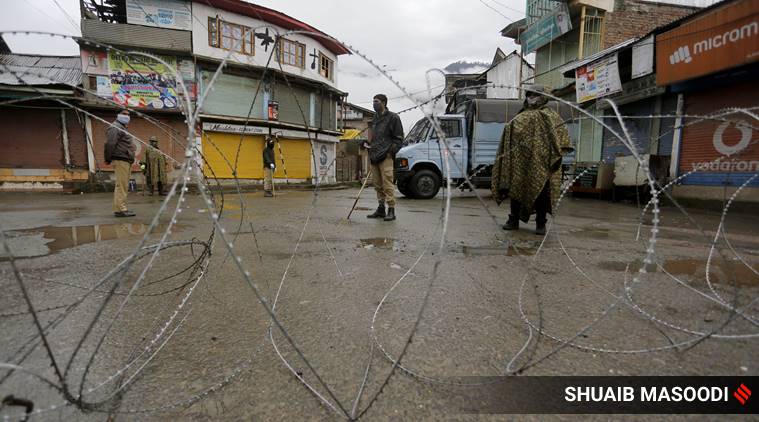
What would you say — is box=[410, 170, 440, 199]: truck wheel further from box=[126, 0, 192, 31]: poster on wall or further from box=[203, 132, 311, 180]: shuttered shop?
box=[126, 0, 192, 31]: poster on wall

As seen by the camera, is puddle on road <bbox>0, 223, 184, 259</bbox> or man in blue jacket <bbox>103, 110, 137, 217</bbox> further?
man in blue jacket <bbox>103, 110, 137, 217</bbox>

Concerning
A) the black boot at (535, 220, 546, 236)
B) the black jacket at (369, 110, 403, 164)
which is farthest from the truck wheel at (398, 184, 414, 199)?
the black boot at (535, 220, 546, 236)

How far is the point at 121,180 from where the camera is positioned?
6.07 m

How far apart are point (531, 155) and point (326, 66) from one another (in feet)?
70.5

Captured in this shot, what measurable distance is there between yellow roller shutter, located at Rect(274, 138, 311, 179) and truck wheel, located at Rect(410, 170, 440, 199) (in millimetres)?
11660

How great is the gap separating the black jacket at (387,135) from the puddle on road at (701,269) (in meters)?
3.14

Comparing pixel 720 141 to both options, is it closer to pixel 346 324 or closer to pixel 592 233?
pixel 592 233

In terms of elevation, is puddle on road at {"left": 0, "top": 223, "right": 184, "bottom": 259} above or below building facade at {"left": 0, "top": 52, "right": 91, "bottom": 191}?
below

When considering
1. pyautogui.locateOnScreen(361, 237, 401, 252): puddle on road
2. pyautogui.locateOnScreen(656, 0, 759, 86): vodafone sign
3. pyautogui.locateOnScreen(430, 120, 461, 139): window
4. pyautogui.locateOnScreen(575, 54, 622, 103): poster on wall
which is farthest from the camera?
pyautogui.locateOnScreen(575, 54, 622, 103): poster on wall

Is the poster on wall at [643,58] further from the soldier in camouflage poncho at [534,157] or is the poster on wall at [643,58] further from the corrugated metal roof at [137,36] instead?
the corrugated metal roof at [137,36]

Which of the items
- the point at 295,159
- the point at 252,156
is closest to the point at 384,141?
the point at 252,156

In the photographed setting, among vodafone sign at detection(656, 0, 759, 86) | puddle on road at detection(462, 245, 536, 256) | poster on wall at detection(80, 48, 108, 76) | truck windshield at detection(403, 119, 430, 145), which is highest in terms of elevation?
poster on wall at detection(80, 48, 108, 76)

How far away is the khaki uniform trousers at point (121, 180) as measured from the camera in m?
6.00

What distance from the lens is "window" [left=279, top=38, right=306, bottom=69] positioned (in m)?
20.2
